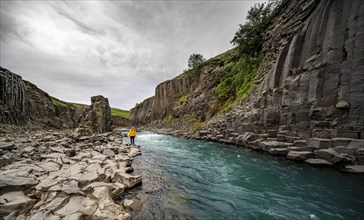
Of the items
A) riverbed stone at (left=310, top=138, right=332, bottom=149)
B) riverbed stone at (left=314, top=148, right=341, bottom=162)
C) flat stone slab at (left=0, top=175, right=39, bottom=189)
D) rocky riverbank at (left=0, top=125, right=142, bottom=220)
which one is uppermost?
riverbed stone at (left=310, top=138, right=332, bottom=149)

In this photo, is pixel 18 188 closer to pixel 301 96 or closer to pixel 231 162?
pixel 231 162

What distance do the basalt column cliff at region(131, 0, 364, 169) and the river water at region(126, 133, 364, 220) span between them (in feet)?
6.61

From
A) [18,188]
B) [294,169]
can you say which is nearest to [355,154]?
[294,169]

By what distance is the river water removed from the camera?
5109mm

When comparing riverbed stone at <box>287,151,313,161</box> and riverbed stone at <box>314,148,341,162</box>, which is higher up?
riverbed stone at <box>314,148,341,162</box>

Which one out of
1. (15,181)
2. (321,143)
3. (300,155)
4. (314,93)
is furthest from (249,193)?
(314,93)

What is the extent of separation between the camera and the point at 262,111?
656 inches

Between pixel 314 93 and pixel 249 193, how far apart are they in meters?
10.7

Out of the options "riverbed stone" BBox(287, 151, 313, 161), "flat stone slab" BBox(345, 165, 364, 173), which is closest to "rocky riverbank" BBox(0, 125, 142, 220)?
"riverbed stone" BBox(287, 151, 313, 161)

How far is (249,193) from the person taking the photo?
657 centimetres

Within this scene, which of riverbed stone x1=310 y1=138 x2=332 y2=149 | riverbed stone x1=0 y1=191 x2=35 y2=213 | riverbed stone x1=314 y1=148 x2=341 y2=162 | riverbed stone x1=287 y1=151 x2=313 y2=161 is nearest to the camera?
riverbed stone x1=0 y1=191 x2=35 y2=213

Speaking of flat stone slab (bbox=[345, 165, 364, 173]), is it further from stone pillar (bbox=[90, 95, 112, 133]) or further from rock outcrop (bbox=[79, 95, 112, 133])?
stone pillar (bbox=[90, 95, 112, 133])

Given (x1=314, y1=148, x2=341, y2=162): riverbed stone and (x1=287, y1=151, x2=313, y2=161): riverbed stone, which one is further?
(x1=287, y1=151, x2=313, y2=161): riverbed stone

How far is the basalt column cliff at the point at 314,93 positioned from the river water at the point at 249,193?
2016mm
